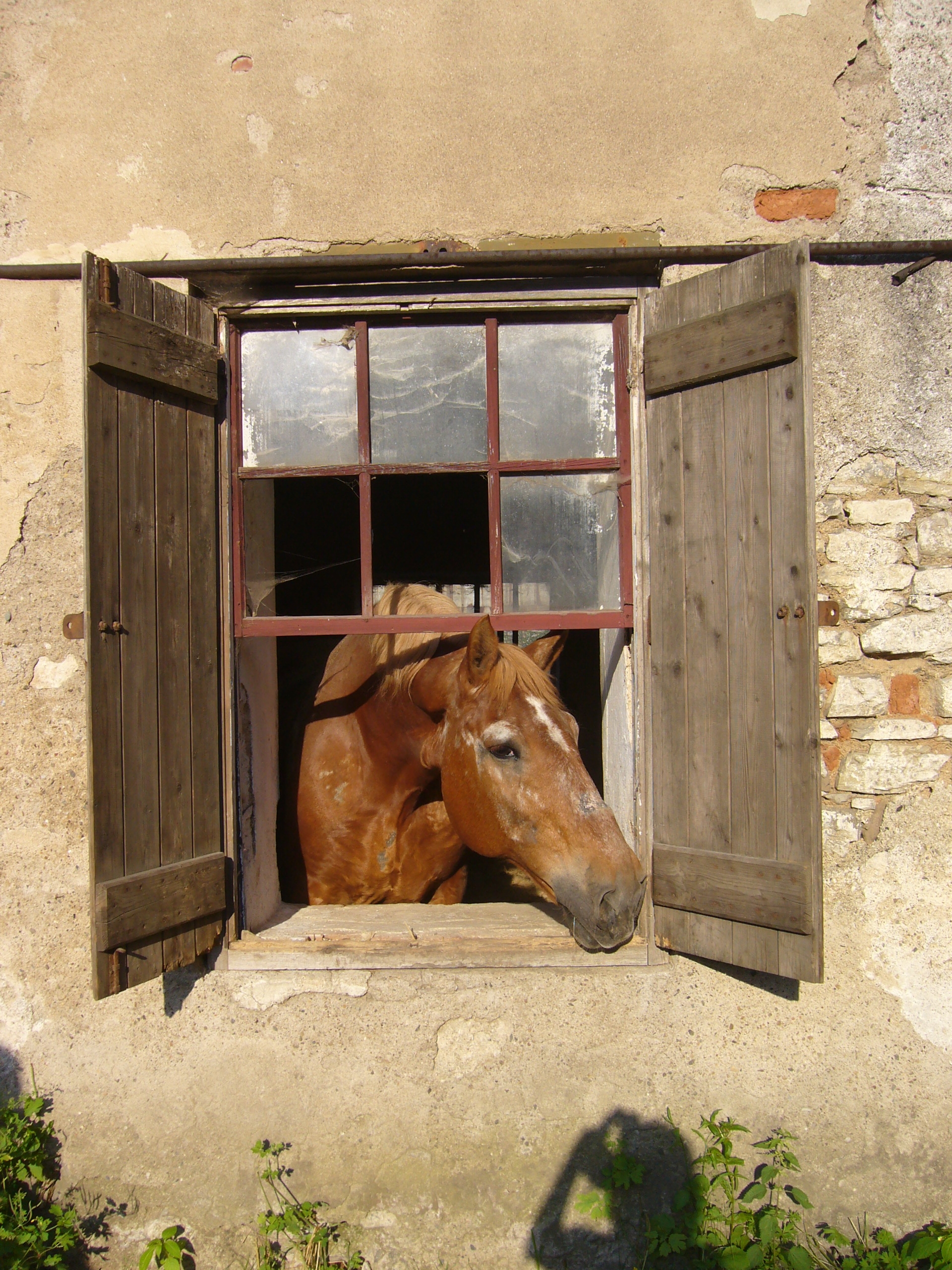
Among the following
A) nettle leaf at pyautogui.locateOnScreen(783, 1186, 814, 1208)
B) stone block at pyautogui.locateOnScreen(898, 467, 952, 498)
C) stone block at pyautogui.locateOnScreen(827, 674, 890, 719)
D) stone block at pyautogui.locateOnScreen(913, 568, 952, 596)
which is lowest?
nettle leaf at pyautogui.locateOnScreen(783, 1186, 814, 1208)

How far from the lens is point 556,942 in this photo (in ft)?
7.36

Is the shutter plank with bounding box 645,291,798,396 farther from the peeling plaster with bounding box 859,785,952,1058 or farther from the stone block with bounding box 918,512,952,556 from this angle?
the peeling plaster with bounding box 859,785,952,1058

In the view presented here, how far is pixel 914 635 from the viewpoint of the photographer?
2.29 meters

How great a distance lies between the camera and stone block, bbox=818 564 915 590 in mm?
2297

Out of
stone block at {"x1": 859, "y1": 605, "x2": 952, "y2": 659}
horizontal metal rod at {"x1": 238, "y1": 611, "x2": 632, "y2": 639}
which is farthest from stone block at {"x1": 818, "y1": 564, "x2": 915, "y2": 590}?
horizontal metal rod at {"x1": 238, "y1": 611, "x2": 632, "y2": 639}

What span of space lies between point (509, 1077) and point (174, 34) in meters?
3.42

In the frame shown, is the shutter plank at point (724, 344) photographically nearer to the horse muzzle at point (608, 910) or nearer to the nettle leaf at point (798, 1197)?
the horse muzzle at point (608, 910)

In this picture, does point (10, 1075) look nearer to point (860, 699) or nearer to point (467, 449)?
point (467, 449)

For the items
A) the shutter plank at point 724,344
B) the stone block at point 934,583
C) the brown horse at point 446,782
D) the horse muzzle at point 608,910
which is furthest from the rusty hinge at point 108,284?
the stone block at point 934,583

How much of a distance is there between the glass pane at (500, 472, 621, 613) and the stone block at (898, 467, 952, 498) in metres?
0.90

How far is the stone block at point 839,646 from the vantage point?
2.30m

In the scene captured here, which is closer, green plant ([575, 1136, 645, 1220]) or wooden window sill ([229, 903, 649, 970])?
green plant ([575, 1136, 645, 1220])

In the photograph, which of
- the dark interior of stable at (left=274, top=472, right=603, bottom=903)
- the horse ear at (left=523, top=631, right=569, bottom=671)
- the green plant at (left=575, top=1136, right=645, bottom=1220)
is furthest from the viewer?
the dark interior of stable at (left=274, top=472, right=603, bottom=903)

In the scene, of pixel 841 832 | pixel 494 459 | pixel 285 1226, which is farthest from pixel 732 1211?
pixel 494 459
